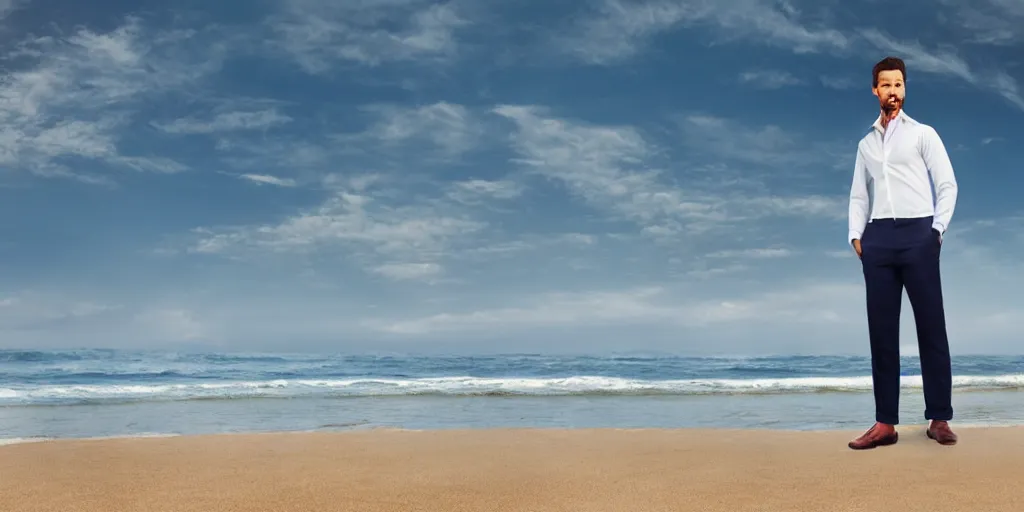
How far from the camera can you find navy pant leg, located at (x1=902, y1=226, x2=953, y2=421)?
3791mm

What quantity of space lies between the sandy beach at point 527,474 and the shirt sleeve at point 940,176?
1122 millimetres

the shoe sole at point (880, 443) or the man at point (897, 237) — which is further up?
the man at point (897, 237)

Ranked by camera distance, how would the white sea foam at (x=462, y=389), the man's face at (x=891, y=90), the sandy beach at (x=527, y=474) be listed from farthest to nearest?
the white sea foam at (x=462, y=389) → the man's face at (x=891, y=90) → the sandy beach at (x=527, y=474)

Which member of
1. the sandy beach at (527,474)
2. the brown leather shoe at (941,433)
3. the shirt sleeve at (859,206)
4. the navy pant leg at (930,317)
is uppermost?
the shirt sleeve at (859,206)

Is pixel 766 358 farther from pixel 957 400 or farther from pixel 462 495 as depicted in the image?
pixel 462 495

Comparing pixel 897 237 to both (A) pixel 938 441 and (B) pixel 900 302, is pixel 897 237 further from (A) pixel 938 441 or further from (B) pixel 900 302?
(A) pixel 938 441

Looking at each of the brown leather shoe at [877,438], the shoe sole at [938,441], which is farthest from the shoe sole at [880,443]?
the shoe sole at [938,441]

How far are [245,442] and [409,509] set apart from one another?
2256 mm

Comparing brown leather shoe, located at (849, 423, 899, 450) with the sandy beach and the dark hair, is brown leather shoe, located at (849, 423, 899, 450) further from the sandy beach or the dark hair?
the dark hair

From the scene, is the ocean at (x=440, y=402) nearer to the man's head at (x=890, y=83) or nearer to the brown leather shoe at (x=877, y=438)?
the brown leather shoe at (x=877, y=438)

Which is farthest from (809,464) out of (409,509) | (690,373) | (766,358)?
(766,358)

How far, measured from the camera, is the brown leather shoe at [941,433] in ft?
12.9

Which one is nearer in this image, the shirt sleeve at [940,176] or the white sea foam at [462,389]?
the shirt sleeve at [940,176]

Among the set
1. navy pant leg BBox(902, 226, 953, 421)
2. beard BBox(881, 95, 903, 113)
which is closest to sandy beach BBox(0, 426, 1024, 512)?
navy pant leg BBox(902, 226, 953, 421)
